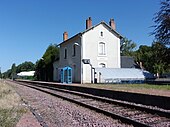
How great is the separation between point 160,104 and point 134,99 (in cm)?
312

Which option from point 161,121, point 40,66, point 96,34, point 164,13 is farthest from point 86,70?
point 161,121

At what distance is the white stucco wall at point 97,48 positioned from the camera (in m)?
47.0

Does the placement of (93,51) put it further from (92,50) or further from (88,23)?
(88,23)

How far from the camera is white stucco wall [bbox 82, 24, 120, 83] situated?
154 ft

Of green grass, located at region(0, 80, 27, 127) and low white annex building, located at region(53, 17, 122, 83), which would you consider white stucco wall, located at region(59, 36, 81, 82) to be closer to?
low white annex building, located at region(53, 17, 122, 83)

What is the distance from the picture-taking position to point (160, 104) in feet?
46.2

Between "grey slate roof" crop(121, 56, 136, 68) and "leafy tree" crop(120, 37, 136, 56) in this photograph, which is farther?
"leafy tree" crop(120, 37, 136, 56)

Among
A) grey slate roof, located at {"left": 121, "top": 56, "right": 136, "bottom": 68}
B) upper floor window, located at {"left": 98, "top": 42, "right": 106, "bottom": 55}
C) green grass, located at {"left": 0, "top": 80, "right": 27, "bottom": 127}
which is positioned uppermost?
upper floor window, located at {"left": 98, "top": 42, "right": 106, "bottom": 55}

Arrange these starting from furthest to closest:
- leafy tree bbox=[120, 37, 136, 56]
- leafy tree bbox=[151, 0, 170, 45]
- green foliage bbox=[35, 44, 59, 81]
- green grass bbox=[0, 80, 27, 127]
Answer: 1. leafy tree bbox=[120, 37, 136, 56]
2. green foliage bbox=[35, 44, 59, 81]
3. leafy tree bbox=[151, 0, 170, 45]
4. green grass bbox=[0, 80, 27, 127]

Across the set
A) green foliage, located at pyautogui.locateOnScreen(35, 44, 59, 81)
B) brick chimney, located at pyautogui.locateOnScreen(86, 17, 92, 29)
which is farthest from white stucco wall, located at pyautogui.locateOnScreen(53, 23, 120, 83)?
green foliage, located at pyautogui.locateOnScreen(35, 44, 59, 81)

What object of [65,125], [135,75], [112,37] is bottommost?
[65,125]

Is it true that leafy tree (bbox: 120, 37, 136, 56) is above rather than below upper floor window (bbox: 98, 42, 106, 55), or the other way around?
above

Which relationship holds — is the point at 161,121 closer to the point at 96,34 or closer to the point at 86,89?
the point at 86,89

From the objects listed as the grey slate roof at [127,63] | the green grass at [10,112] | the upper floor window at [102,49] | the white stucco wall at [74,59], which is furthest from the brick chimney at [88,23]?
the green grass at [10,112]
